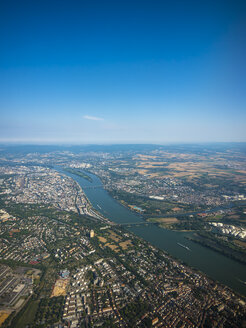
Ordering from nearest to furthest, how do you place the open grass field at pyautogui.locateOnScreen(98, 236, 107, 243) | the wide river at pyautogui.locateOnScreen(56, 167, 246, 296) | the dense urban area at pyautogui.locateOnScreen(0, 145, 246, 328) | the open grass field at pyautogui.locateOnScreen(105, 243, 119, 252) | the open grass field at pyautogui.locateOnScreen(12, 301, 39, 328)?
1. the open grass field at pyautogui.locateOnScreen(12, 301, 39, 328)
2. the dense urban area at pyautogui.locateOnScreen(0, 145, 246, 328)
3. the wide river at pyautogui.locateOnScreen(56, 167, 246, 296)
4. the open grass field at pyautogui.locateOnScreen(105, 243, 119, 252)
5. the open grass field at pyautogui.locateOnScreen(98, 236, 107, 243)

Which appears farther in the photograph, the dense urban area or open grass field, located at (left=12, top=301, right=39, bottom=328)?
the dense urban area

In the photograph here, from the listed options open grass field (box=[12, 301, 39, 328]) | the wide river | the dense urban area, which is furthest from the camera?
the wide river

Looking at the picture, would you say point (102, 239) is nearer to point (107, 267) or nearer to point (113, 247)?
point (113, 247)

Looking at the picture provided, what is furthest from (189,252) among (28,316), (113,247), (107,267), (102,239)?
(28,316)

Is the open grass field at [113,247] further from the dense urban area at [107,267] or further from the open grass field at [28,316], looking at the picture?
the open grass field at [28,316]

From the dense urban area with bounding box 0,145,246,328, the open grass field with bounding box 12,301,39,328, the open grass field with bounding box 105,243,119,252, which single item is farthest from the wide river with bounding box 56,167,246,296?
the open grass field with bounding box 12,301,39,328

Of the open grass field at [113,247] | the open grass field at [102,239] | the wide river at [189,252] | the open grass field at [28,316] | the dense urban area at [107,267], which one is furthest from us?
the open grass field at [102,239]

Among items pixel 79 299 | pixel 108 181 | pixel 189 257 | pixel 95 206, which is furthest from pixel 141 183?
pixel 79 299

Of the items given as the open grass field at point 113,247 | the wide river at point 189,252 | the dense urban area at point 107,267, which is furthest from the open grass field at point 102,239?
the wide river at point 189,252

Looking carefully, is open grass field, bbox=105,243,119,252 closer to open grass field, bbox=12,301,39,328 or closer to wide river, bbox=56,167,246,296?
wide river, bbox=56,167,246,296
